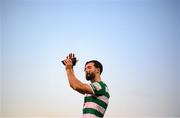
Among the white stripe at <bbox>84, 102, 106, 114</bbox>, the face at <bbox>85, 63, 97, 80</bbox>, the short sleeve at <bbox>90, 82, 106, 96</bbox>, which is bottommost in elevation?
the white stripe at <bbox>84, 102, 106, 114</bbox>

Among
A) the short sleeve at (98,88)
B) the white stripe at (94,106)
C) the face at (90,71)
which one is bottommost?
the white stripe at (94,106)

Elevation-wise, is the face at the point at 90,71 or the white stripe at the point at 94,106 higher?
the face at the point at 90,71

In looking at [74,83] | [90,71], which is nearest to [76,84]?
[74,83]

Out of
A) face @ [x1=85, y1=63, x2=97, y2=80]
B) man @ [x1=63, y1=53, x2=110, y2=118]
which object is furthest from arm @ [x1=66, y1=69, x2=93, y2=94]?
face @ [x1=85, y1=63, x2=97, y2=80]

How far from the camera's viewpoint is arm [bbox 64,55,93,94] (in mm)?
1428

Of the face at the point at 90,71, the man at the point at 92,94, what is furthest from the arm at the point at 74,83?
the face at the point at 90,71

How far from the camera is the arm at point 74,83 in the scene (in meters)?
1.43

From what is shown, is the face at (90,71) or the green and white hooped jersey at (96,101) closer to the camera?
the green and white hooped jersey at (96,101)

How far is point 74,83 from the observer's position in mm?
1428

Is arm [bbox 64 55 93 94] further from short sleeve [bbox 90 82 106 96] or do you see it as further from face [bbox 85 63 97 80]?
face [bbox 85 63 97 80]

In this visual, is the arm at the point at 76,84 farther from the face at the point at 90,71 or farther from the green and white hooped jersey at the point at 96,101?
the face at the point at 90,71
